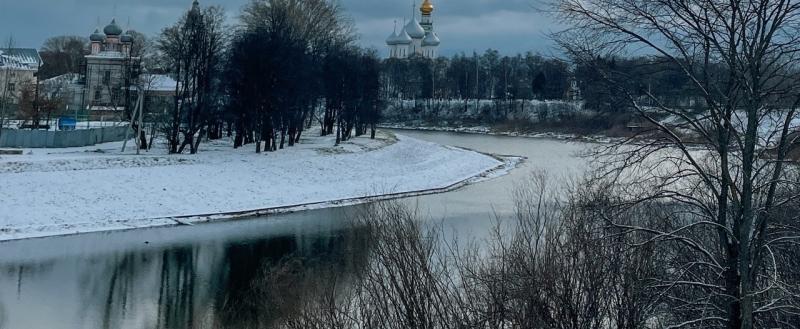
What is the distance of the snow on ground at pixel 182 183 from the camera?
24.8 metres

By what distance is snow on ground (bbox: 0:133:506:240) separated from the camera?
81.4ft

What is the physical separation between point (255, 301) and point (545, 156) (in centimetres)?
3882

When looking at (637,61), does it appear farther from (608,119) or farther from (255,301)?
(255,301)

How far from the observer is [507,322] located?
905 centimetres

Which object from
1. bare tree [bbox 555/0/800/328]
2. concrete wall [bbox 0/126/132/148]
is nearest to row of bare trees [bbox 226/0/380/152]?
concrete wall [bbox 0/126/132/148]

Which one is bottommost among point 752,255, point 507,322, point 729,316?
point 507,322

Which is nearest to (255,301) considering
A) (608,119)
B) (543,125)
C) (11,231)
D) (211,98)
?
(608,119)

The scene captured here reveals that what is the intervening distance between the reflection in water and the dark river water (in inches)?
0.9

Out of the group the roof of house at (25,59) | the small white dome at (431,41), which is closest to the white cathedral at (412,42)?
the small white dome at (431,41)

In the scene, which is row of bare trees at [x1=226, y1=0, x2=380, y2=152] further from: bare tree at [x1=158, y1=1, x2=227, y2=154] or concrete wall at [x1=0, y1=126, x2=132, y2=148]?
concrete wall at [x1=0, y1=126, x2=132, y2=148]

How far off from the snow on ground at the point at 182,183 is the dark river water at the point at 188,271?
1541mm

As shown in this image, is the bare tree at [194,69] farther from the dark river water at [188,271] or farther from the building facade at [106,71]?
the building facade at [106,71]

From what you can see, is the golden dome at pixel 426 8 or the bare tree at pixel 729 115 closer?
the bare tree at pixel 729 115

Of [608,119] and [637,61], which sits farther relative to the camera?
[608,119]
